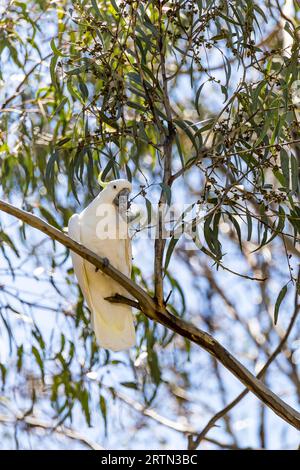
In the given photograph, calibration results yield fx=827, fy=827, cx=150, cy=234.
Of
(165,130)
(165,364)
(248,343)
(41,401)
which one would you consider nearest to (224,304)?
(248,343)

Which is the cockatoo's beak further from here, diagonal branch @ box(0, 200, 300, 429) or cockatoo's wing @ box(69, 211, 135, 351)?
diagonal branch @ box(0, 200, 300, 429)

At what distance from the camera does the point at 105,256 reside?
8.86 ft

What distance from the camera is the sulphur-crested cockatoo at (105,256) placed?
266cm

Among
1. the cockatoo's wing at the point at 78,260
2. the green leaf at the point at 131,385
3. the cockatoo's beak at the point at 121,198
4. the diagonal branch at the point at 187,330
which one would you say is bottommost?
the diagonal branch at the point at 187,330

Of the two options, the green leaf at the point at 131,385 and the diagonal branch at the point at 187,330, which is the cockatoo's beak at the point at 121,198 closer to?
the diagonal branch at the point at 187,330

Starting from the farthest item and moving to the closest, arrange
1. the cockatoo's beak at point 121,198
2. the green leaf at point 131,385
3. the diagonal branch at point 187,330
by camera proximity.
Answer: the green leaf at point 131,385, the cockatoo's beak at point 121,198, the diagonal branch at point 187,330

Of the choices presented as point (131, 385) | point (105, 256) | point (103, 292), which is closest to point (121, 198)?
point (105, 256)

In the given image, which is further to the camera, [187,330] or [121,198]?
[121,198]

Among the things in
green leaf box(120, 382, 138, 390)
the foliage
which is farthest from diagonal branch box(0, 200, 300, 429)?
green leaf box(120, 382, 138, 390)

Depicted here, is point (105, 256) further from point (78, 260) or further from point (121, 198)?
point (121, 198)

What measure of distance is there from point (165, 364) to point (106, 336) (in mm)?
2535

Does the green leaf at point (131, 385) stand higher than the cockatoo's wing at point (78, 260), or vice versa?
the cockatoo's wing at point (78, 260)

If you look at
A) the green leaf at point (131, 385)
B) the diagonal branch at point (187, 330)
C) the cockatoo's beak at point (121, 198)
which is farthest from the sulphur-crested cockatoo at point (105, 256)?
the green leaf at point (131, 385)

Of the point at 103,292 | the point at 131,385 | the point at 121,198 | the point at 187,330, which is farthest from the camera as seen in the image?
the point at 131,385
